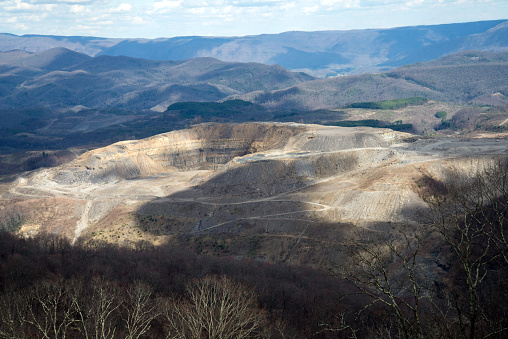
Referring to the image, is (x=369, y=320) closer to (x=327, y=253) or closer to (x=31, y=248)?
(x=327, y=253)

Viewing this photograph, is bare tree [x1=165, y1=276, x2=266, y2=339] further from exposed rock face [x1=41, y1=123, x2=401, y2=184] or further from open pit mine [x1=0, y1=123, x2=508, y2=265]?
exposed rock face [x1=41, y1=123, x2=401, y2=184]

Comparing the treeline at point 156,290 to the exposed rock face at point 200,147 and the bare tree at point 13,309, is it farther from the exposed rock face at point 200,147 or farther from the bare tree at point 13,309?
the exposed rock face at point 200,147

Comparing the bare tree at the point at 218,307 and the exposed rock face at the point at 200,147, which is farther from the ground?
the bare tree at the point at 218,307

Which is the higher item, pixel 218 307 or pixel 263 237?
pixel 218 307

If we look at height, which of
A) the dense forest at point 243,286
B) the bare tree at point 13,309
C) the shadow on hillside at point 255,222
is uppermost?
the bare tree at point 13,309

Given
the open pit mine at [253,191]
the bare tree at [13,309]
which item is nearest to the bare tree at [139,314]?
the bare tree at [13,309]

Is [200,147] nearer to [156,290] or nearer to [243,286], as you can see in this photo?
[156,290]

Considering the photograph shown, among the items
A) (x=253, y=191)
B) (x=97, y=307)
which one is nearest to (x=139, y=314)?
(x=97, y=307)

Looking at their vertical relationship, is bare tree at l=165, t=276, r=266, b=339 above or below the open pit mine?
above

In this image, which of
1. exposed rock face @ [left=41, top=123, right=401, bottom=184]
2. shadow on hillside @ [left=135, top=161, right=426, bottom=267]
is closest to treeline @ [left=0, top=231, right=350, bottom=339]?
shadow on hillside @ [left=135, top=161, right=426, bottom=267]
